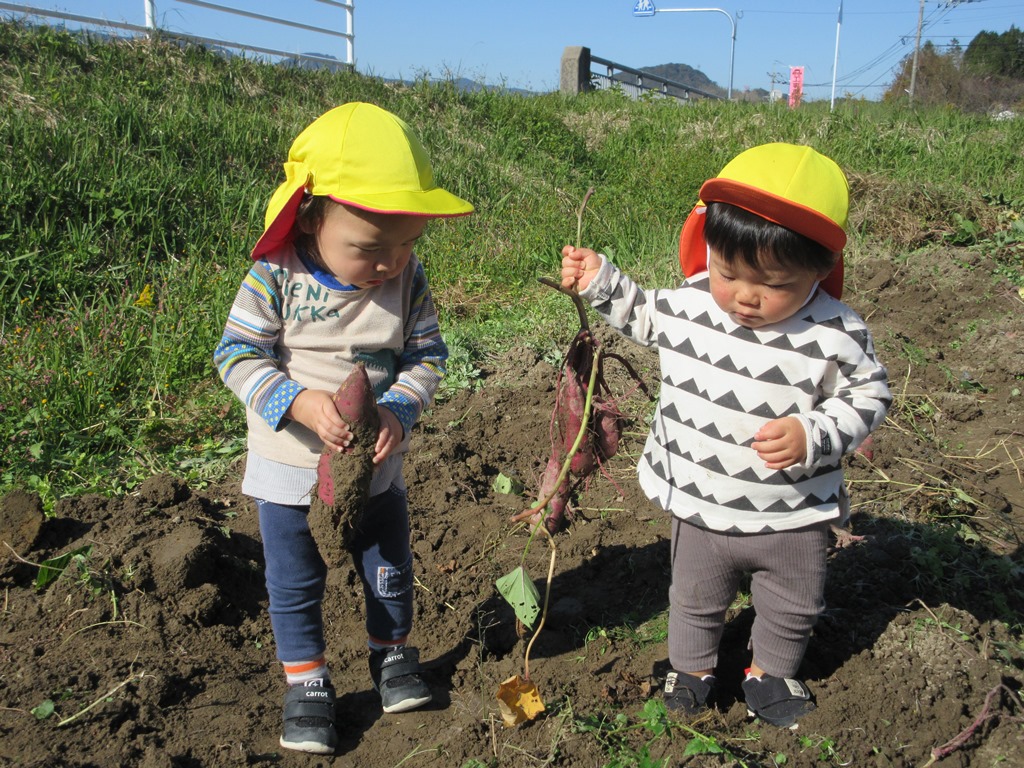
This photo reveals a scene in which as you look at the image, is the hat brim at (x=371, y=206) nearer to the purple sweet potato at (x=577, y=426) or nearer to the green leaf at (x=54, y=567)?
the purple sweet potato at (x=577, y=426)

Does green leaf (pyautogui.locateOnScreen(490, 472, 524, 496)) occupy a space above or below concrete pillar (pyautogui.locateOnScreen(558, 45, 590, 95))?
below

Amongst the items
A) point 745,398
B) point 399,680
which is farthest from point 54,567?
point 745,398

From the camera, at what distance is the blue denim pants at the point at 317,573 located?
2377 mm

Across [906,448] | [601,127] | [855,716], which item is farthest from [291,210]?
[601,127]

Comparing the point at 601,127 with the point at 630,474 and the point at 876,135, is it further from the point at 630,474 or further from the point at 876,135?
the point at 630,474

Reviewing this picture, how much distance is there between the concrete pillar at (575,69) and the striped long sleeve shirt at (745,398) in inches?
633

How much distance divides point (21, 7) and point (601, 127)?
22.2ft

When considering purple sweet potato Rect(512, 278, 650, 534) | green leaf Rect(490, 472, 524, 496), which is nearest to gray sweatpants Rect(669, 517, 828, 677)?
purple sweet potato Rect(512, 278, 650, 534)

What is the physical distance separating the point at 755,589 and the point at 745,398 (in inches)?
23.3

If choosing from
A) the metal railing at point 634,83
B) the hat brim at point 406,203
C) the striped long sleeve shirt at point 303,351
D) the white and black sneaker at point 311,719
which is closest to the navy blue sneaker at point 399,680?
the white and black sneaker at point 311,719

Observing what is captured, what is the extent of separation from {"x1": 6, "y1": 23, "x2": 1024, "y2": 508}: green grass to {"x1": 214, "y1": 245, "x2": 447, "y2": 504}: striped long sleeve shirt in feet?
5.53

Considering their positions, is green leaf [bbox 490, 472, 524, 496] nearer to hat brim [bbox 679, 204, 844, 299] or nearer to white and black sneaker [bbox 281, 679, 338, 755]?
white and black sneaker [bbox 281, 679, 338, 755]

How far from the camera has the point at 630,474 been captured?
3.88 metres

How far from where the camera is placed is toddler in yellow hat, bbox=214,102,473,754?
2.13 m
